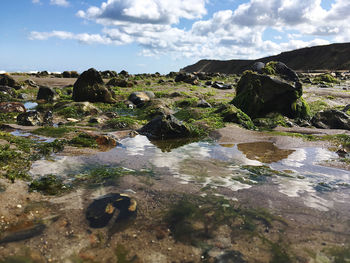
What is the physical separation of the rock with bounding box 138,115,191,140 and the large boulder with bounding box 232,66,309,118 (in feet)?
13.5

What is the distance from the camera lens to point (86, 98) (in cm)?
1384

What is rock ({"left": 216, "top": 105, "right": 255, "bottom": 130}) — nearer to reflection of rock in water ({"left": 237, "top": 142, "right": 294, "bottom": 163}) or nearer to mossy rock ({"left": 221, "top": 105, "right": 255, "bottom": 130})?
mossy rock ({"left": 221, "top": 105, "right": 255, "bottom": 130})

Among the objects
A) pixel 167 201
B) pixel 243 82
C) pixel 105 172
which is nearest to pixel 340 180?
pixel 167 201

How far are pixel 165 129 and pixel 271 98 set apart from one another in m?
5.30

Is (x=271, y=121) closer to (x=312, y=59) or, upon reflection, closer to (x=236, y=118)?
(x=236, y=118)

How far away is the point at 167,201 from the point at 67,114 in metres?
8.29

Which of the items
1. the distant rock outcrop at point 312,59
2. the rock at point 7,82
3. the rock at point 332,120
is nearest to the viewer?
the rock at point 332,120

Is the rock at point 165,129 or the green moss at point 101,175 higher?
the rock at point 165,129

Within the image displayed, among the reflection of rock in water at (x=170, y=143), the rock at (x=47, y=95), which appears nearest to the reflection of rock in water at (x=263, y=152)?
the reflection of rock in water at (x=170, y=143)

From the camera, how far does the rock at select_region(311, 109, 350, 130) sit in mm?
9312

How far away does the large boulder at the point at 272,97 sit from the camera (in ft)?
36.0

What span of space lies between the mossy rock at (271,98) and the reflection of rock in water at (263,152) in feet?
12.5

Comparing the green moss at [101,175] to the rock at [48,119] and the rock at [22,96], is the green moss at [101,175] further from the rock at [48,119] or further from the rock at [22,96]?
the rock at [22,96]

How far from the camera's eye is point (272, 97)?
1101 centimetres
